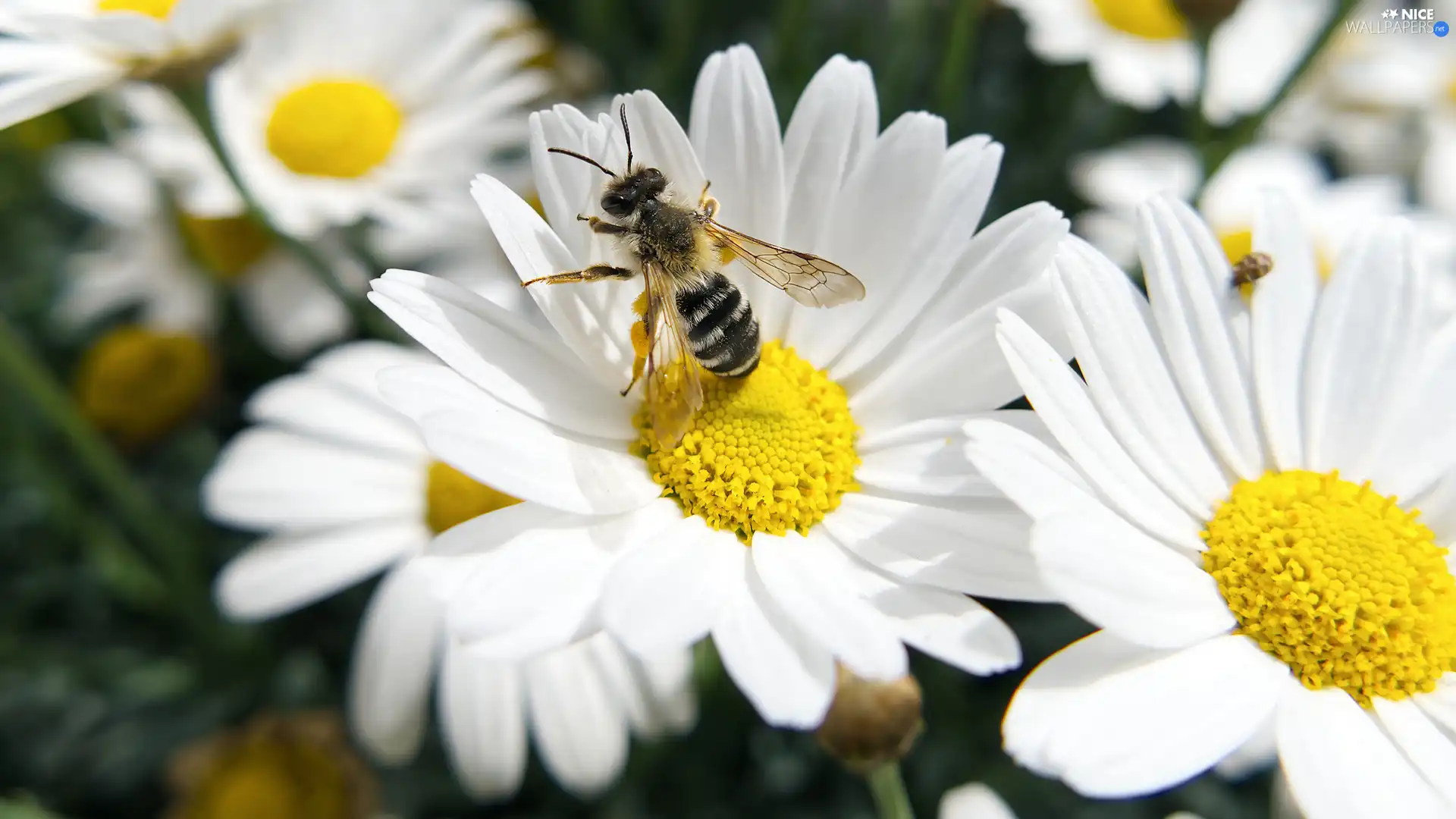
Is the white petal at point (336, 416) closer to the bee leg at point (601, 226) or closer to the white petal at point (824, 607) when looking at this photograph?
the bee leg at point (601, 226)

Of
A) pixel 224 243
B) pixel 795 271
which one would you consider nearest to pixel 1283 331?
pixel 795 271

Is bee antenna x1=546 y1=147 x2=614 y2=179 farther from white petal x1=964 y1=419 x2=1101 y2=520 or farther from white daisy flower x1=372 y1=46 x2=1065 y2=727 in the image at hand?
white petal x1=964 y1=419 x2=1101 y2=520

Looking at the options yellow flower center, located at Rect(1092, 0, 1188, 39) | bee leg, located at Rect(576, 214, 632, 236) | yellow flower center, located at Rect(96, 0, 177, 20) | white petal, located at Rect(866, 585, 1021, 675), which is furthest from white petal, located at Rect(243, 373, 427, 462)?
yellow flower center, located at Rect(1092, 0, 1188, 39)

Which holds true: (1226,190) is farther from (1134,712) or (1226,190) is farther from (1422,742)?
(1134,712)

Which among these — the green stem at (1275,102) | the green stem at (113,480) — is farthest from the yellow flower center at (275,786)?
the green stem at (1275,102)

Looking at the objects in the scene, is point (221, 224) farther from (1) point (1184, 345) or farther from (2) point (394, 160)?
(1) point (1184, 345)

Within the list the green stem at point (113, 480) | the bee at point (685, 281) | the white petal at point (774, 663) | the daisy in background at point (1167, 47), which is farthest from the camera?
the daisy in background at point (1167, 47)

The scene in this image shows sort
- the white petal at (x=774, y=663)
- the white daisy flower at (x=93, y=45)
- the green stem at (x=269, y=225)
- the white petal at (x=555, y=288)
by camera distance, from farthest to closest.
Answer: the green stem at (x=269, y=225), the white daisy flower at (x=93, y=45), the white petal at (x=555, y=288), the white petal at (x=774, y=663)
